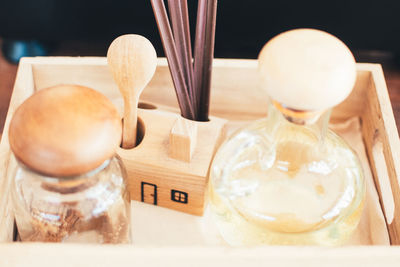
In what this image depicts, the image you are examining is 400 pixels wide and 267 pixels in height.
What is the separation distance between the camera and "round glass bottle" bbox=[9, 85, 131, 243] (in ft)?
0.80

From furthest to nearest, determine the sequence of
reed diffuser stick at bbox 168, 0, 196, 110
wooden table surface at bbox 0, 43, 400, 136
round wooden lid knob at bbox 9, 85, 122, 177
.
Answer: wooden table surface at bbox 0, 43, 400, 136
reed diffuser stick at bbox 168, 0, 196, 110
round wooden lid knob at bbox 9, 85, 122, 177

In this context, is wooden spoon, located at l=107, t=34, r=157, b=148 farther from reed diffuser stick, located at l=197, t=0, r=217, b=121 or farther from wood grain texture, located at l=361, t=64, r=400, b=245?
wood grain texture, located at l=361, t=64, r=400, b=245

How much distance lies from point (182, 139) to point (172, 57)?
6 cm

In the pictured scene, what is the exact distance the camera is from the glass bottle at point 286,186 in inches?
12.9

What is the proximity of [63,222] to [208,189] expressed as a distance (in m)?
0.11

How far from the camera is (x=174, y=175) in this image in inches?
14.3

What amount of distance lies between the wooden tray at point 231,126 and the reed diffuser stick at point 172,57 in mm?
41

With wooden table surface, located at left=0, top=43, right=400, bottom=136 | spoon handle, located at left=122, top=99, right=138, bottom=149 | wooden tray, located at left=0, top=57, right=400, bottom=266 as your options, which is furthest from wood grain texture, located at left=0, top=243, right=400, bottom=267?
wooden table surface, located at left=0, top=43, right=400, bottom=136

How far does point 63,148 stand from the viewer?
9.5 inches

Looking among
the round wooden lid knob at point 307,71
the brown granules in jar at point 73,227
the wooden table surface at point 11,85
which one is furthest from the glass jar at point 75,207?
the wooden table surface at point 11,85

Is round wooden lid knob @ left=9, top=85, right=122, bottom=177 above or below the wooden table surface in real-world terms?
above

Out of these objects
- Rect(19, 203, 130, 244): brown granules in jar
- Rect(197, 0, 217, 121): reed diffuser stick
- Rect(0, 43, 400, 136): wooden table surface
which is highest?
Rect(197, 0, 217, 121): reed diffuser stick

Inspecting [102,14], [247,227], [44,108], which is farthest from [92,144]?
[102,14]

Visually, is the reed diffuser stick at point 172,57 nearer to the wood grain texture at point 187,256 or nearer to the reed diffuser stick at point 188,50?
the reed diffuser stick at point 188,50
